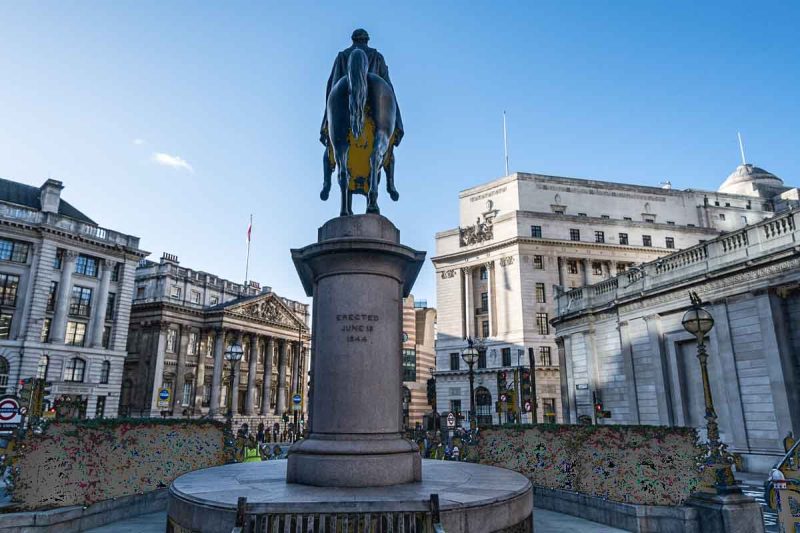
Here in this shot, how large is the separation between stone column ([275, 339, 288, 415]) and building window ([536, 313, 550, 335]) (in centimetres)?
4524

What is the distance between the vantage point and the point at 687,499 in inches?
361

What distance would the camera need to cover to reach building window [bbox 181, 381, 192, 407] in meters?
66.0

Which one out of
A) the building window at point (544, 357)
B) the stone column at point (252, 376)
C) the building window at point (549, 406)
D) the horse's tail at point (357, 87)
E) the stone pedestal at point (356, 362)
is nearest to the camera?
the stone pedestal at point (356, 362)

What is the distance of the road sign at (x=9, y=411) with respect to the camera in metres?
12.6

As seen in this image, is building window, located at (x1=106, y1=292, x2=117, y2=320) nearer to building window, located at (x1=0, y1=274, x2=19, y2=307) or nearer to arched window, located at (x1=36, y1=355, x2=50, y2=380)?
arched window, located at (x1=36, y1=355, x2=50, y2=380)

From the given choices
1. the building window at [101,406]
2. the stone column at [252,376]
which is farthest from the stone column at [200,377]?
the building window at [101,406]

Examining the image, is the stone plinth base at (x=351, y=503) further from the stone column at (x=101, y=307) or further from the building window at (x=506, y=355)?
the stone column at (x=101, y=307)

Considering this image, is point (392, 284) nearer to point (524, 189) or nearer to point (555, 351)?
point (555, 351)

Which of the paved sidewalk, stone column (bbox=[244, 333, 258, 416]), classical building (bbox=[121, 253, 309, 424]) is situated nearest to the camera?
the paved sidewalk

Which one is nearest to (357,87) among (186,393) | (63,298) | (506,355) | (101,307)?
(506,355)

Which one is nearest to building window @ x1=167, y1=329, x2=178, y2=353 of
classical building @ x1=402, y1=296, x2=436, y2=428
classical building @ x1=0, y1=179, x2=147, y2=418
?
classical building @ x1=0, y1=179, x2=147, y2=418

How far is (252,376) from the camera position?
75.2 m

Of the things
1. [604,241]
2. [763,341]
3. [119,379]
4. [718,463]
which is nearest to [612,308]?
[763,341]

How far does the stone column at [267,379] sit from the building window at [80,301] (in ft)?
104
